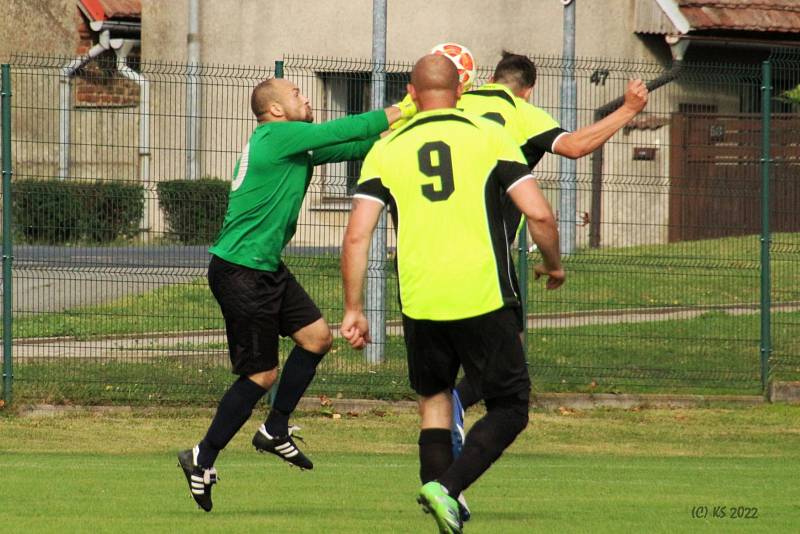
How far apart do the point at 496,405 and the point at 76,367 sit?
7.26m

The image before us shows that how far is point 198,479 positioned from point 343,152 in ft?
6.14

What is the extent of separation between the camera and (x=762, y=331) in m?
13.9

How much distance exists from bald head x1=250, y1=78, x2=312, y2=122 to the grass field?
6.66ft

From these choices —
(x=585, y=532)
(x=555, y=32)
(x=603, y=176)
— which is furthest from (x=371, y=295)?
(x=555, y=32)

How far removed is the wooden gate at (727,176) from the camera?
13438 mm

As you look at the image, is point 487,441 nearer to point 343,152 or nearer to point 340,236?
point 343,152

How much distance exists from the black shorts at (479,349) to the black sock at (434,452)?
0.32 metres

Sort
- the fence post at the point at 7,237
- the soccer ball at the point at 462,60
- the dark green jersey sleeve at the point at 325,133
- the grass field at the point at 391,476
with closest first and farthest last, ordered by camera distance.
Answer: the grass field at the point at 391,476 < the dark green jersey sleeve at the point at 325,133 < the soccer ball at the point at 462,60 < the fence post at the point at 7,237

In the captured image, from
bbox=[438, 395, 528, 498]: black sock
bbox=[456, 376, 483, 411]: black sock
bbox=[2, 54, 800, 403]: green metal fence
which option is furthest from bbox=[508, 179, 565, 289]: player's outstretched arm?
bbox=[2, 54, 800, 403]: green metal fence

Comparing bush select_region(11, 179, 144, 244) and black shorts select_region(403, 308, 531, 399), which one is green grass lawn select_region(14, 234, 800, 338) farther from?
black shorts select_region(403, 308, 531, 399)

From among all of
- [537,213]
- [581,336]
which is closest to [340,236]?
[581,336]

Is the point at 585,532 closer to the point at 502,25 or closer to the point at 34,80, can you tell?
the point at 34,80

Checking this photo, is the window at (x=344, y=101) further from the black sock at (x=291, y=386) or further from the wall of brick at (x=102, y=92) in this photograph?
the black sock at (x=291, y=386)

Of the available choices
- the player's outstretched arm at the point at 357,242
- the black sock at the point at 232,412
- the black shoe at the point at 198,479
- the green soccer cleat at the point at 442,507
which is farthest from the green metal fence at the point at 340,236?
the green soccer cleat at the point at 442,507
